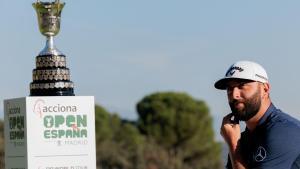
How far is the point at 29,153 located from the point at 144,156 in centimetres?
3696

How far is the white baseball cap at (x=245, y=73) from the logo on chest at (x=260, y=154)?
0.35 metres

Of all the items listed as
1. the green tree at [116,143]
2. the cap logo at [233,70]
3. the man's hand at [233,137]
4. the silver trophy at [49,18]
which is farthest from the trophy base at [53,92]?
the green tree at [116,143]

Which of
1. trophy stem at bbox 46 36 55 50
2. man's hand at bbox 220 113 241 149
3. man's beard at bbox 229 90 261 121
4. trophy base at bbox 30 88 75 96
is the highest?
trophy stem at bbox 46 36 55 50

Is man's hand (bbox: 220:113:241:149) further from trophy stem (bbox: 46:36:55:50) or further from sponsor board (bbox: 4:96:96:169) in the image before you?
trophy stem (bbox: 46:36:55:50)

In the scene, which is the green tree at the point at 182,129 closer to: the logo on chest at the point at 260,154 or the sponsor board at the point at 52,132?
the sponsor board at the point at 52,132

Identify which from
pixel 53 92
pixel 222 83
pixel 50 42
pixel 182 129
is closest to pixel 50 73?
pixel 53 92

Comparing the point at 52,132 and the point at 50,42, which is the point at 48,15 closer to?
the point at 50,42

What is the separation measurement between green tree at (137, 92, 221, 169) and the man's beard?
138 ft

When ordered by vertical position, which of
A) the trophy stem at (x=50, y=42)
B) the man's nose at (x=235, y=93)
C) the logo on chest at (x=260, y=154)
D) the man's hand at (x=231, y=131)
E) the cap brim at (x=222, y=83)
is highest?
the trophy stem at (x=50, y=42)

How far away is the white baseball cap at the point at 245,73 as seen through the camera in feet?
16.8

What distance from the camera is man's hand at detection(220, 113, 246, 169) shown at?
509 cm

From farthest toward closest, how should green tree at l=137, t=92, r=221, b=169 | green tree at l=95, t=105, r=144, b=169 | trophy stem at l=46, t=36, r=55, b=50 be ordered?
green tree at l=137, t=92, r=221, b=169 < green tree at l=95, t=105, r=144, b=169 < trophy stem at l=46, t=36, r=55, b=50

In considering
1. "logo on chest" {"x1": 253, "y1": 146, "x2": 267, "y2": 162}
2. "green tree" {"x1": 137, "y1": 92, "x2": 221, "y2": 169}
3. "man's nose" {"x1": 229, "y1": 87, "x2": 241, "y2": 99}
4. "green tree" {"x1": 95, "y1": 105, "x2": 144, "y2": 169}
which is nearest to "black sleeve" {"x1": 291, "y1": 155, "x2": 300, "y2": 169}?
"logo on chest" {"x1": 253, "y1": 146, "x2": 267, "y2": 162}

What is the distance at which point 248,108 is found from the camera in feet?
16.8
